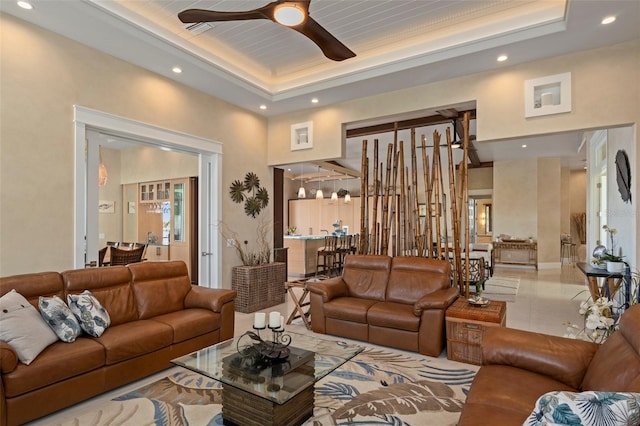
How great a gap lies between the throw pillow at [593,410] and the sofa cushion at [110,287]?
341cm

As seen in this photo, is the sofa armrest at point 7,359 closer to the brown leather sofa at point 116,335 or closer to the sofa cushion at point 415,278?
the brown leather sofa at point 116,335

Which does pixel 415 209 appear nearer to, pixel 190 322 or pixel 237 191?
pixel 237 191

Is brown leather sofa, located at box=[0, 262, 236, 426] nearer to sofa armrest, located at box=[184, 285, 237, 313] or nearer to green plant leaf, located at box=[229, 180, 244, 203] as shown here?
sofa armrest, located at box=[184, 285, 237, 313]

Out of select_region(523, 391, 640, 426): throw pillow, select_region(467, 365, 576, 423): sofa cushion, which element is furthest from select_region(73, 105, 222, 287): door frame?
select_region(523, 391, 640, 426): throw pillow

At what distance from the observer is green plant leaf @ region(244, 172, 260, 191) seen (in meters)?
5.89

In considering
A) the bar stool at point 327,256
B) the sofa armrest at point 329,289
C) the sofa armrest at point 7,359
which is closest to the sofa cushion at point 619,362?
the sofa armrest at point 329,289

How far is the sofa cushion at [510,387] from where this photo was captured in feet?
5.68

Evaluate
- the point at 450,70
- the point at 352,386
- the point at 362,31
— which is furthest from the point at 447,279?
the point at 362,31

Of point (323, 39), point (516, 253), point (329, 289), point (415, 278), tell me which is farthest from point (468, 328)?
point (516, 253)

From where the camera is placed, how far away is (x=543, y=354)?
2135mm

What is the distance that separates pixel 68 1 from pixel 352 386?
4.22m

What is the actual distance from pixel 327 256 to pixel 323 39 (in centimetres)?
679

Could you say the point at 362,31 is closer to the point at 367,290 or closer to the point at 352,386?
the point at 367,290

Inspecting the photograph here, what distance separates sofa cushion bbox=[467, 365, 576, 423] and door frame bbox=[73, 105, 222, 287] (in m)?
3.99
